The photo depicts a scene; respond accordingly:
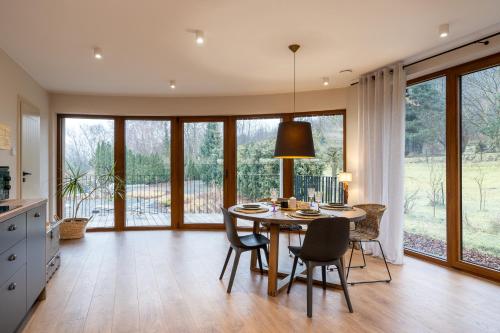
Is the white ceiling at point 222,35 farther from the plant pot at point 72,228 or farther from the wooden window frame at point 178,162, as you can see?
the plant pot at point 72,228

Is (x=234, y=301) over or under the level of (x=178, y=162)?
under

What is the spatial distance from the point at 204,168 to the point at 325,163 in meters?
2.27

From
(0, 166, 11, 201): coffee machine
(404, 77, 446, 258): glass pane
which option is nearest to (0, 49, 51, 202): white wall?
(0, 166, 11, 201): coffee machine

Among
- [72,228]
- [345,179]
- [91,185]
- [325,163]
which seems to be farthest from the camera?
[91,185]

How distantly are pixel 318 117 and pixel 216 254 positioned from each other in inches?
115

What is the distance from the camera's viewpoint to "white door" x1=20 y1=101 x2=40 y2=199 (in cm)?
411

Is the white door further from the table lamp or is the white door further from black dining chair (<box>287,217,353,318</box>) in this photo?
the table lamp

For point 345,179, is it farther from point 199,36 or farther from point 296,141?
point 199,36

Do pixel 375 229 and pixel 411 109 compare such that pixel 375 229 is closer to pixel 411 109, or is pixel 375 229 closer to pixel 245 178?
pixel 411 109

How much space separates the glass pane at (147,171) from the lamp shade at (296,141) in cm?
331

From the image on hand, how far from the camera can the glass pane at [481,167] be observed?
3314mm

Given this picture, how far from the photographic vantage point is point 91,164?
5.72 metres

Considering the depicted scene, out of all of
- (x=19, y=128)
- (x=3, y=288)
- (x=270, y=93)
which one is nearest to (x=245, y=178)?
(x=270, y=93)

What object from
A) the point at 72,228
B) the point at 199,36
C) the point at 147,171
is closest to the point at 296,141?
the point at 199,36
